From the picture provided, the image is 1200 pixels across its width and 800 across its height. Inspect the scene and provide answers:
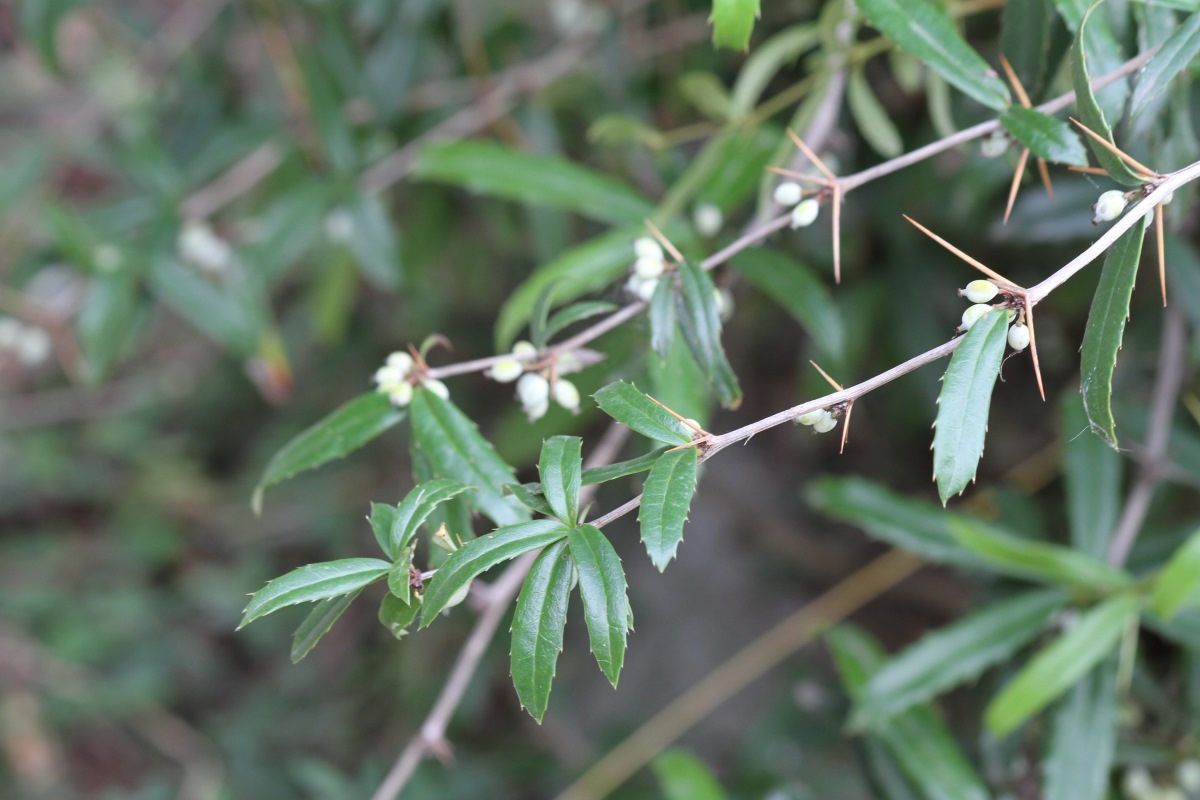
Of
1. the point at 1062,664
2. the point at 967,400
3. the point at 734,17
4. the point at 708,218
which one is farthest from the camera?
the point at 708,218

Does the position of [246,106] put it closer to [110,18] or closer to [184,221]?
[184,221]

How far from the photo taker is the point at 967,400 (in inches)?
16.5

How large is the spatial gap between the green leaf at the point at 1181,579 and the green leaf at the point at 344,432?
22.1 inches

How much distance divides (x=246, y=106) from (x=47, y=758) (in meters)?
1.32

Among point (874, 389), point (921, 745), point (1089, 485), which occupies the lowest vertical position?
point (921, 745)

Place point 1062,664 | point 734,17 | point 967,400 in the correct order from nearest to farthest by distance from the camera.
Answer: point 967,400 < point 734,17 < point 1062,664

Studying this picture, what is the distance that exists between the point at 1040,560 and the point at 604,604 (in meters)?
0.51

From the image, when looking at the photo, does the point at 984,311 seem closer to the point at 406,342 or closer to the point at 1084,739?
the point at 1084,739

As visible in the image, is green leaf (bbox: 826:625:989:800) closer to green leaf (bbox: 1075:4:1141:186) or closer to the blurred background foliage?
the blurred background foliage

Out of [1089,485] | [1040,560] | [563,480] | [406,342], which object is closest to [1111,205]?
[563,480]

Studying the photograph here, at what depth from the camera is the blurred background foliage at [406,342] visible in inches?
37.0

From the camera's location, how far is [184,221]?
1.19 metres

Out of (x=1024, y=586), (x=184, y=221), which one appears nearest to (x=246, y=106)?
(x=184, y=221)

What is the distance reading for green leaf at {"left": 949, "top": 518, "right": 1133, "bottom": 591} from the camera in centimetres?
76
